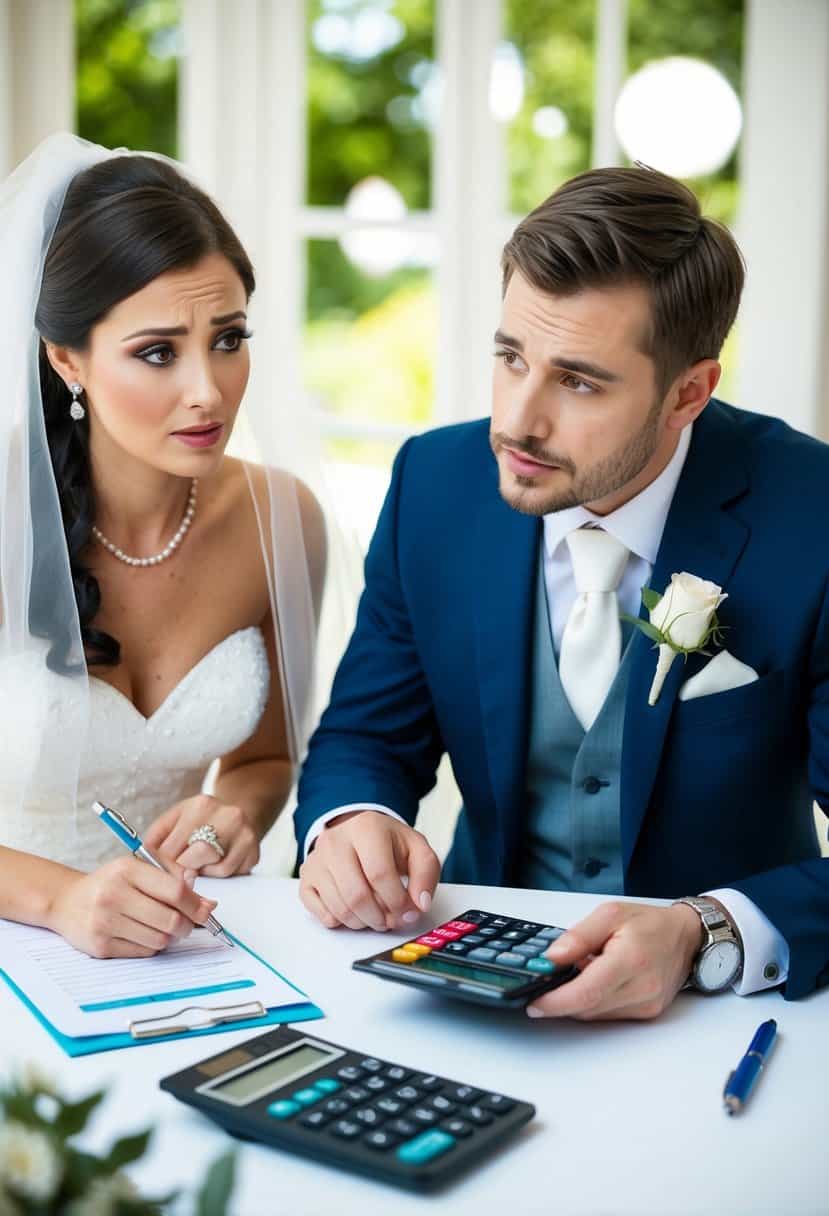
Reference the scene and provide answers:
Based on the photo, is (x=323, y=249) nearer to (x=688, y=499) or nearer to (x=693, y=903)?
(x=688, y=499)

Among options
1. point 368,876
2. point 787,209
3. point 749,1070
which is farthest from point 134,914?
point 787,209

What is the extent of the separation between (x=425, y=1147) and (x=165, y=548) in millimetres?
1440

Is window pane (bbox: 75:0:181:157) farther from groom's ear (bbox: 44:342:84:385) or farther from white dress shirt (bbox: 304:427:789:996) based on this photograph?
white dress shirt (bbox: 304:427:789:996)

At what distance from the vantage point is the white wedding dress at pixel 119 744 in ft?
6.66

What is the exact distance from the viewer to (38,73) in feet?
15.0

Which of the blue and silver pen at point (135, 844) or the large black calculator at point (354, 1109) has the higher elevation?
the large black calculator at point (354, 1109)

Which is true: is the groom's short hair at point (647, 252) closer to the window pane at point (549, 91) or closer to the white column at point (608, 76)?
the white column at point (608, 76)

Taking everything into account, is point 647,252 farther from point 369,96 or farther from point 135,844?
point 369,96

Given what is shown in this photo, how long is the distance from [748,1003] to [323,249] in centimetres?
388

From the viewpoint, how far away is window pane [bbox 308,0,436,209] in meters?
4.43

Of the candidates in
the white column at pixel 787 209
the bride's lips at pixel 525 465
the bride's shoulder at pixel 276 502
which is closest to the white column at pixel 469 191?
the white column at pixel 787 209

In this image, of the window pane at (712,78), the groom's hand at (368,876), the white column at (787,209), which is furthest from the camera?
the window pane at (712,78)

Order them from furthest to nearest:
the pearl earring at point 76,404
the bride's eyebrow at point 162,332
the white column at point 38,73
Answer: the white column at point 38,73
the pearl earring at point 76,404
the bride's eyebrow at point 162,332

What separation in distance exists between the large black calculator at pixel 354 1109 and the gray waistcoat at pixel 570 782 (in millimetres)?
749
